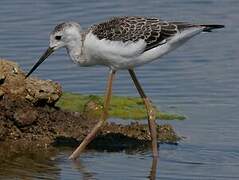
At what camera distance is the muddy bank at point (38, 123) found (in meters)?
12.7

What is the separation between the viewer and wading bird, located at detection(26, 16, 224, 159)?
12.7 m

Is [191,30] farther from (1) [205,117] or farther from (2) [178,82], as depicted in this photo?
(2) [178,82]

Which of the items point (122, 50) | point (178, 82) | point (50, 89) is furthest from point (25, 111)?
point (178, 82)

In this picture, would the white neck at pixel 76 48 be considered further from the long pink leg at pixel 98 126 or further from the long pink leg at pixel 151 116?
the long pink leg at pixel 151 116

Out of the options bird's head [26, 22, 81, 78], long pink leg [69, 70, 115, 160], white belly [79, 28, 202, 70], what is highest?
bird's head [26, 22, 81, 78]

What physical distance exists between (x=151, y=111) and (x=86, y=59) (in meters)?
1.17

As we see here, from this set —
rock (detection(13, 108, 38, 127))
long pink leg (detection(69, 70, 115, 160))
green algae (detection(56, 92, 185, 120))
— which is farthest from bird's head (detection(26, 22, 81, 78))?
green algae (detection(56, 92, 185, 120))

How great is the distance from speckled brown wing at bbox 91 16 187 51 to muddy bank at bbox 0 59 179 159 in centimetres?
98

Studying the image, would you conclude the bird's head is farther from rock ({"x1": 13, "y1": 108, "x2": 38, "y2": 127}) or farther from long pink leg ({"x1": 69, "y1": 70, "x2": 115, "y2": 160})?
long pink leg ({"x1": 69, "y1": 70, "x2": 115, "y2": 160})

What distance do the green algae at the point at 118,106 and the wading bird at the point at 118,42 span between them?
1.23 meters

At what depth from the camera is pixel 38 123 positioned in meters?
12.9

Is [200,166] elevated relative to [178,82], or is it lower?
lower

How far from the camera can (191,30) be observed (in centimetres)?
1300

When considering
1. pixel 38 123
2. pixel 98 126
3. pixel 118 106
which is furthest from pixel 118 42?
pixel 118 106
